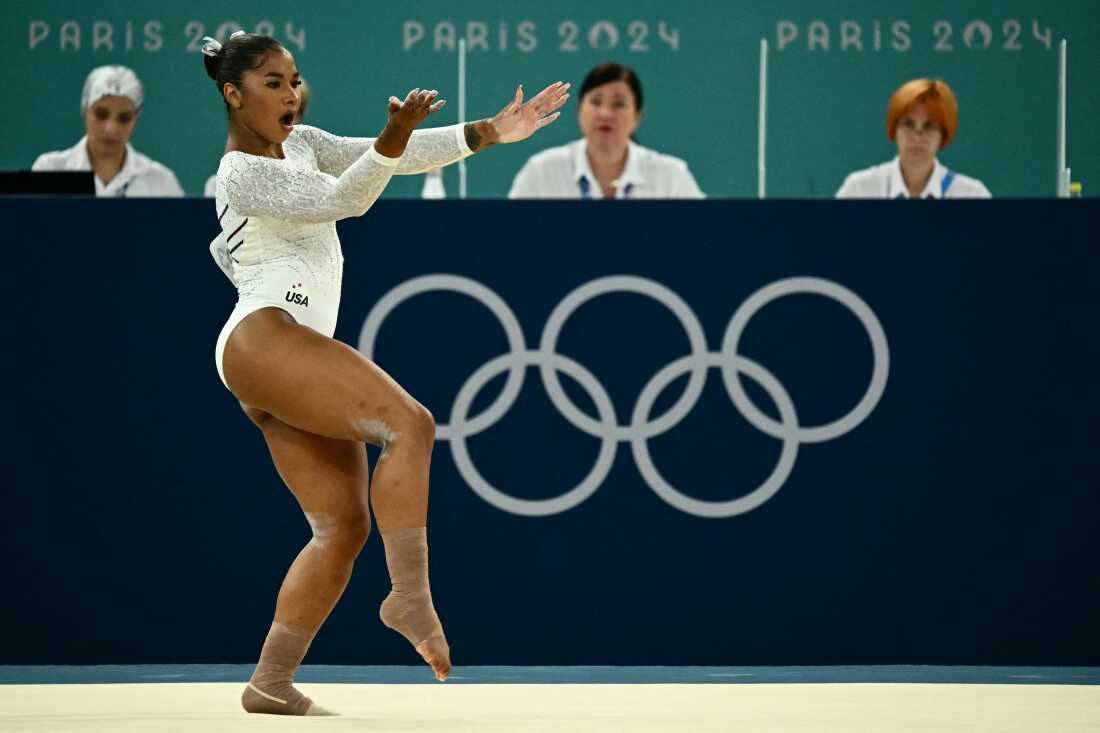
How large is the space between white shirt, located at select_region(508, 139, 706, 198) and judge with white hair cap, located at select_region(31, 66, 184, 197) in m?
1.44

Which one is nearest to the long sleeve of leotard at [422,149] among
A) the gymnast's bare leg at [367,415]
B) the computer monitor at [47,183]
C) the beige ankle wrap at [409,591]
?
the gymnast's bare leg at [367,415]

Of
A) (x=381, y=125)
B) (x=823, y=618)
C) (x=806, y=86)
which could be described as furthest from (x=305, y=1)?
(x=823, y=618)

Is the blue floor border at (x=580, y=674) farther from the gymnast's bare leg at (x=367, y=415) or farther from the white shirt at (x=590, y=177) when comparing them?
the white shirt at (x=590, y=177)

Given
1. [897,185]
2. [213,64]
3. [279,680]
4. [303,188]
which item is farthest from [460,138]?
[897,185]

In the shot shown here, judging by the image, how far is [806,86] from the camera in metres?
8.59

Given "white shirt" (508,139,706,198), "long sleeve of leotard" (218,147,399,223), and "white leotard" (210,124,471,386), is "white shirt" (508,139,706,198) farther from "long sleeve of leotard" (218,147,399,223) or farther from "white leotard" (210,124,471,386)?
"long sleeve of leotard" (218,147,399,223)

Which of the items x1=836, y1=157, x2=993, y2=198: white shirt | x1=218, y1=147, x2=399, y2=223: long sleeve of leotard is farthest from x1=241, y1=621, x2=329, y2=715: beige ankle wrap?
x1=836, y1=157, x2=993, y2=198: white shirt

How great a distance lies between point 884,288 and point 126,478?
244cm

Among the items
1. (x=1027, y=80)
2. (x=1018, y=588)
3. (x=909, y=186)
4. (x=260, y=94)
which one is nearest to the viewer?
(x=260, y=94)

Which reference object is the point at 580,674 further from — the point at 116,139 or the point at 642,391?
the point at 116,139

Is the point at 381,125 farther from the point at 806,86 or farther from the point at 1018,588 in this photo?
the point at 1018,588

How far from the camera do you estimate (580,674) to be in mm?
5289

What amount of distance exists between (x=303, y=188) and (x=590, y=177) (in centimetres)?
326

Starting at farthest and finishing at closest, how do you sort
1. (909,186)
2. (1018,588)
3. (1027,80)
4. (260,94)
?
(1027,80) → (909,186) → (1018,588) → (260,94)
